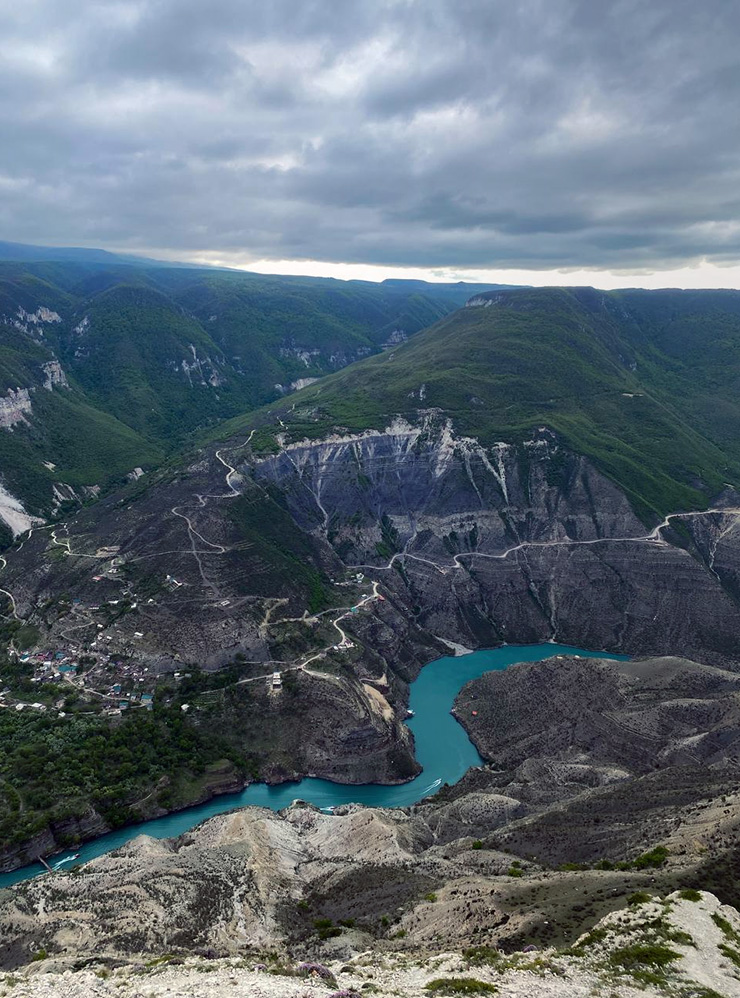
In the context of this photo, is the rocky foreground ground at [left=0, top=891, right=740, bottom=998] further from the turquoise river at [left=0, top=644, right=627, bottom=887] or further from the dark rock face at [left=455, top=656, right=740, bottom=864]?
the turquoise river at [left=0, top=644, right=627, bottom=887]

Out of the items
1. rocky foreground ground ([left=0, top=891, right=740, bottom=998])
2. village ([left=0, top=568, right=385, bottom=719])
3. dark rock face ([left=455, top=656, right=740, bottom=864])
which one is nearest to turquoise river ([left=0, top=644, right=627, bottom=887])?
dark rock face ([left=455, top=656, right=740, bottom=864])

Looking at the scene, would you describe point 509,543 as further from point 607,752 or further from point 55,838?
point 55,838

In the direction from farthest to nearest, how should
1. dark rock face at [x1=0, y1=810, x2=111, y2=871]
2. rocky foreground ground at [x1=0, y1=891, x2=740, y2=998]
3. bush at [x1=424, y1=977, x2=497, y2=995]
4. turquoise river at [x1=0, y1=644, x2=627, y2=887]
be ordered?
turquoise river at [x1=0, y1=644, x2=627, y2=887] → dark rock face at [x1=0, y1=810, x2=111, y2=871] → bush at [x1=424, y1=977, x2=497, y2=995] → rocky foreground ground at [x1=0, y1=891, x2=740, y2=998]

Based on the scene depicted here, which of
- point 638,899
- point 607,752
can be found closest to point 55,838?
point 638,899

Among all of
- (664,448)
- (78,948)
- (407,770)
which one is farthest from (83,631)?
(664,448)

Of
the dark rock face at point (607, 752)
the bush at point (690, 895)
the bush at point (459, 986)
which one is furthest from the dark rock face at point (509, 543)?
the bush at point (459, 986)

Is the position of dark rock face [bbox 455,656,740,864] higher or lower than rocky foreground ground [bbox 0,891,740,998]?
lower
